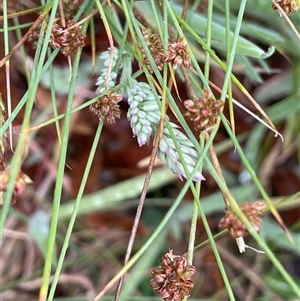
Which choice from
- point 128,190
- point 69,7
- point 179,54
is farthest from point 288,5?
point 128,190

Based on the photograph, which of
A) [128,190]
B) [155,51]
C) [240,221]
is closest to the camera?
[240,221]

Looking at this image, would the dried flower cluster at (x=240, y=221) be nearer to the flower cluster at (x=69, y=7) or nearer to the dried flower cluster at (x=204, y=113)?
the dried flower cluster at (x=204, y=113)

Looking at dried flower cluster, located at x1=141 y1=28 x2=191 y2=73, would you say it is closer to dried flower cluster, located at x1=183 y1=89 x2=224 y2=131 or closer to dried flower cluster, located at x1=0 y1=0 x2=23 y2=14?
dried flower cluster, located at x1=183 y1=89 x2=224 y2=131

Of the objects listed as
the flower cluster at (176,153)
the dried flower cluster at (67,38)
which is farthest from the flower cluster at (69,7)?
the flower cluster at (176,153)

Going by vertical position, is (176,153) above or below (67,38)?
below

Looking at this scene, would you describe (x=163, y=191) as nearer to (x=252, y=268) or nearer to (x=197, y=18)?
(x=252, y=268)

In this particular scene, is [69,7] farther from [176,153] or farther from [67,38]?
[176,153]
